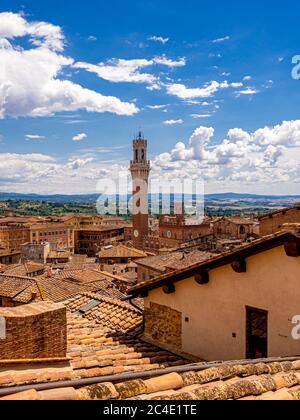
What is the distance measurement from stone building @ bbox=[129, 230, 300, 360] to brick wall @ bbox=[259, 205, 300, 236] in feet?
43.1

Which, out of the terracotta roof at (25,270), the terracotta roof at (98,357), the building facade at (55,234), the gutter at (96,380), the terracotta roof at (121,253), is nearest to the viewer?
the gutter at (96,380)

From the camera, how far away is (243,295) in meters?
6.85

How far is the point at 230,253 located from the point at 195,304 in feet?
4.70

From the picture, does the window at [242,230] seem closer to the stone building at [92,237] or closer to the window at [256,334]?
the stone building at [92,237]

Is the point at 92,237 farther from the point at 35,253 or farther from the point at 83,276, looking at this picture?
the point at 83,276

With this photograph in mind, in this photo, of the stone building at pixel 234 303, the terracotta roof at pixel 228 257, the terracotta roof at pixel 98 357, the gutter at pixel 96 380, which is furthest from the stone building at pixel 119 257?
the gutter at pixel 96 380

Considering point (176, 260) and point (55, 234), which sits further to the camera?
point (55, 234)

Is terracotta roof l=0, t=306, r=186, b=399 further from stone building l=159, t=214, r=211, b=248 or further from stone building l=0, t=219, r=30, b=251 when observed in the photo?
stone building l=0, t=219, r=30, b=251

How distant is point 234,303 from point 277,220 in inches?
607

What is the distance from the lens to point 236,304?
6953 millimetres

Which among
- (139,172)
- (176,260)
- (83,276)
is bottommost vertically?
(83,276)

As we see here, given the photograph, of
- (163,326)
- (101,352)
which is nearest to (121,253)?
(163,326)

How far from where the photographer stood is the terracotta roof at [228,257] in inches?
243
